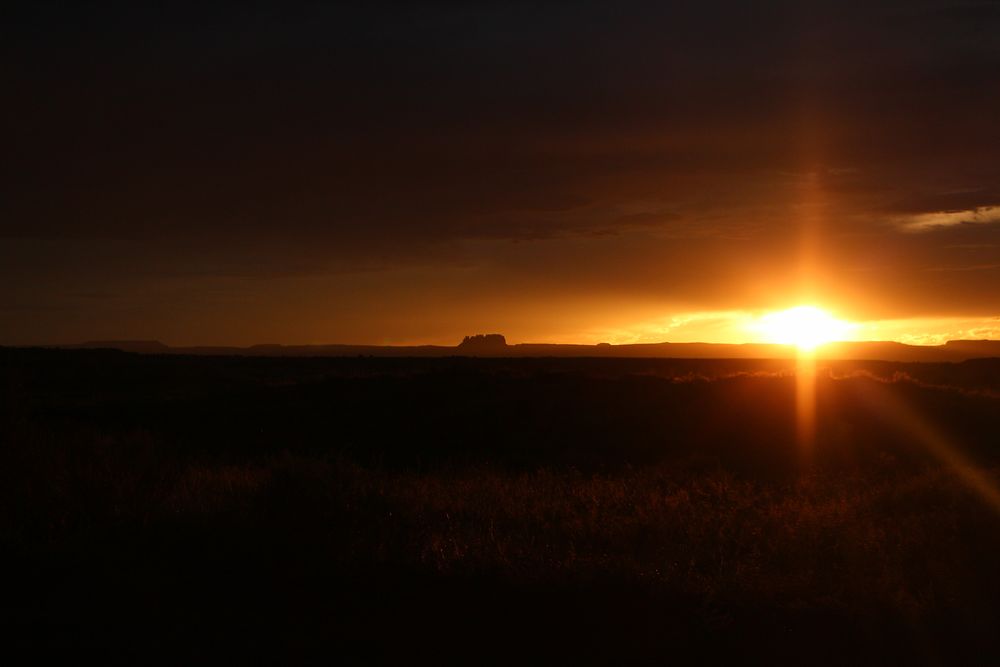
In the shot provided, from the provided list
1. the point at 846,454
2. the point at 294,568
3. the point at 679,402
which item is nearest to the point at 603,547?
the point at 294,568

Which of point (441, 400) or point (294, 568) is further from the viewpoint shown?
point (441, 400)

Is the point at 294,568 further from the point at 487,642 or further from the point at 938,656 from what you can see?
the point at 938,656

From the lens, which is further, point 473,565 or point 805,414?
point 805,414

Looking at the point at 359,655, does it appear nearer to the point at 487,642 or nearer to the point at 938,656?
the point at 487,642

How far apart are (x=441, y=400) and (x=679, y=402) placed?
9099mm

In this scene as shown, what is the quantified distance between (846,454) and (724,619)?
17711 millimetres

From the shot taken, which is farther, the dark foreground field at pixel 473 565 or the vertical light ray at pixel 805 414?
the vertical light ray at pixel 805 414

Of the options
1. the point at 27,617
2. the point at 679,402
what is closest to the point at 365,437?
the point at 679,402

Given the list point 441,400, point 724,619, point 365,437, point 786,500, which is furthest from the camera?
point 441,400

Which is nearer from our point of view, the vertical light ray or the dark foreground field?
the dark foreground field

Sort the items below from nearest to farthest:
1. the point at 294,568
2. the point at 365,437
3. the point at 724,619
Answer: the point at 724,619 → the point at 294,568 → the point at 365,437

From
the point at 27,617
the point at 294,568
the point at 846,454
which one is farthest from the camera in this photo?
the point at 846,454

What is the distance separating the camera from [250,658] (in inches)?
266

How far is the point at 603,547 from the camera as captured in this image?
9469 mm
